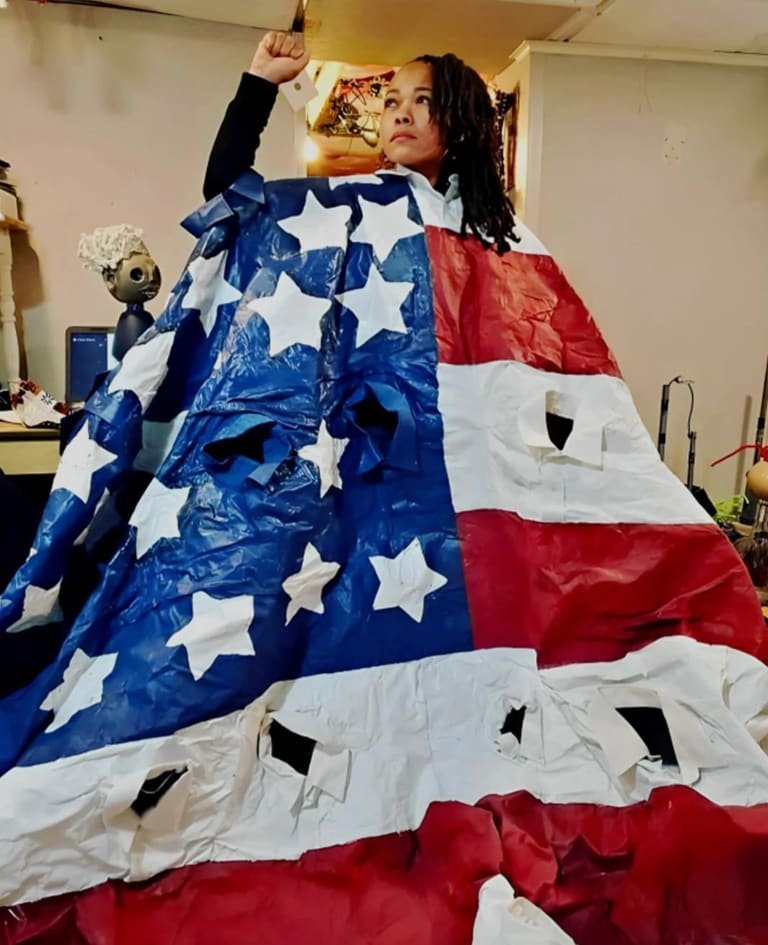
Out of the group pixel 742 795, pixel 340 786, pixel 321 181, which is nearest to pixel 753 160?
pixel 321 181

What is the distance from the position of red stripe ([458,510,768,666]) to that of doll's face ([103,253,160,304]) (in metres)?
0.99

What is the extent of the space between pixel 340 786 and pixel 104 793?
28cm

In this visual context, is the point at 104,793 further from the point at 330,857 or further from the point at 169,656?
the point at 330,857

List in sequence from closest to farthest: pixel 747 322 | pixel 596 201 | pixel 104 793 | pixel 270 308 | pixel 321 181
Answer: pixel 104 793 < pixel 270 308 < pixel 321 181 < pixel 596 201 < pixel 747 322

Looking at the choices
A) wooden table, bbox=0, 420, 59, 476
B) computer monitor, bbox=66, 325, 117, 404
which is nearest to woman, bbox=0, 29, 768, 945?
wooden table, bbox=0, 420, 59, 476

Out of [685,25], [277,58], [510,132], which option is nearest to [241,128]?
[277,58]

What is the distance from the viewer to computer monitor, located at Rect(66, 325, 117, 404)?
78.4 inches

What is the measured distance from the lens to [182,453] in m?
1.04

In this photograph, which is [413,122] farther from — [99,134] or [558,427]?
[99,134]

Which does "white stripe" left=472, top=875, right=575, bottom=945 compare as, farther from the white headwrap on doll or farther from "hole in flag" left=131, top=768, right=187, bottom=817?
the white headwrap on doll

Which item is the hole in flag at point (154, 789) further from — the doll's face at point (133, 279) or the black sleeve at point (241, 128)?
the doll's face at point (133, 279)

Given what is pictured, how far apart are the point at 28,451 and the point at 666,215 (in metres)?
2.13

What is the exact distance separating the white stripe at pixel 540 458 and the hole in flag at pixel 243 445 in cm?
29

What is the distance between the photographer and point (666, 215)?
2.35m
